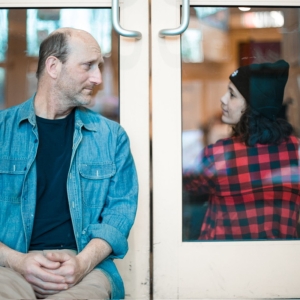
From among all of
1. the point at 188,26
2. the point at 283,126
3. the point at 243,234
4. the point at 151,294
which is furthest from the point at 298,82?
the point at 151,294

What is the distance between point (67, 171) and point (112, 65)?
0.53 metres

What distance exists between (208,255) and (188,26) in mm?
984

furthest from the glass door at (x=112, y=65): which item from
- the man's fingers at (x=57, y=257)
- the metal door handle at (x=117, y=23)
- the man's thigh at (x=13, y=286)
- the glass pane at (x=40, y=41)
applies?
the man's thigh at (x=13, y=286)

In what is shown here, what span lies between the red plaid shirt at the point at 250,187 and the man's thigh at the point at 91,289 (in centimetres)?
59

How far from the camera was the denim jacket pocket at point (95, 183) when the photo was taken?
226 centimetres

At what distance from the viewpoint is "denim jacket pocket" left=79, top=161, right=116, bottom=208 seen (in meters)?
2.26

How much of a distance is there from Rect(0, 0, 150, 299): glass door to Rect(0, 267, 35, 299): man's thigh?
0.64 metres

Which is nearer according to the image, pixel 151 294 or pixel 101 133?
pixel 101 133

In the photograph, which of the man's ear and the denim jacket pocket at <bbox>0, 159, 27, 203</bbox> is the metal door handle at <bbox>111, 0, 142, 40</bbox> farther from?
the denim jacket pocket at <bbox>0, 159, 27, 203</bbox>

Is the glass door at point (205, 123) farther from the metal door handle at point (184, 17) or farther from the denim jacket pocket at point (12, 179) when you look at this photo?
the denim jacket pocket at point (12, 179)

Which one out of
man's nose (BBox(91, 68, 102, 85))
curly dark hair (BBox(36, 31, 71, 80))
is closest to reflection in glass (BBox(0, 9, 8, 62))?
curly dark hair (BBox(36, 31, 71, 80))

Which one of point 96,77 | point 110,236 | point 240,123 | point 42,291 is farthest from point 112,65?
point 42,291

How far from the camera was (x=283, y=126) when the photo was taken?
2.50 meters

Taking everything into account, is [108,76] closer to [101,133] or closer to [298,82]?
[101,133]
